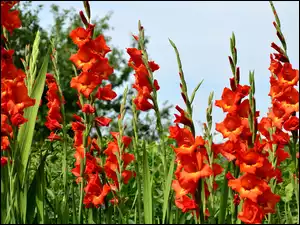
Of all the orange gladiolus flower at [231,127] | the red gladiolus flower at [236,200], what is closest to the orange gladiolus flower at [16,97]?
the orange gladiolus flower at [231,127]

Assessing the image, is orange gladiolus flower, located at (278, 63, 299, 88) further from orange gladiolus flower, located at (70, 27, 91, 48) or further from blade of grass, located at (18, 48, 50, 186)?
blade of grass, located at (18, 48, 50, 186)

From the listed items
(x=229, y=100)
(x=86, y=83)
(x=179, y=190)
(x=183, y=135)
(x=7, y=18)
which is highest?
(x=7, y=18)

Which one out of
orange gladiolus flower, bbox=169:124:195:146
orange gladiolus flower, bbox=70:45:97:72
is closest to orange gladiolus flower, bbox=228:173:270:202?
orange gladiolus flower, bbox=169:124:195:146

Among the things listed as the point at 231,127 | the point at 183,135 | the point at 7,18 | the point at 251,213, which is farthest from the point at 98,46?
the point at 251,213

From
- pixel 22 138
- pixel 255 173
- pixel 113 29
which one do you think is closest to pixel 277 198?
pixel 255 173

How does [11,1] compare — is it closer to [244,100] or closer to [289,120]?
[244,100]

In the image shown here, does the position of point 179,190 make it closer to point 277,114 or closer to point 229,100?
point 229,100

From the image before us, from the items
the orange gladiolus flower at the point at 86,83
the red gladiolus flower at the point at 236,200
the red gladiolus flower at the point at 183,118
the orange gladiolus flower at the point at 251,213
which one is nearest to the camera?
the red gladiolus flower at the point at 183,118

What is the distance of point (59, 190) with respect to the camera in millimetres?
5488

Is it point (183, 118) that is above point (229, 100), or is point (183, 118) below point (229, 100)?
below

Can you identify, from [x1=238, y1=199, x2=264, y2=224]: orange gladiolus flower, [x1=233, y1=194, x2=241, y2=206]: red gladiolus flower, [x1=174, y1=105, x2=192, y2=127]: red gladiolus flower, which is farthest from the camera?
[x1=233, y1=194, x2=241, y2=206]: red gladiolus flower

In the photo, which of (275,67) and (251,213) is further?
(275,67)

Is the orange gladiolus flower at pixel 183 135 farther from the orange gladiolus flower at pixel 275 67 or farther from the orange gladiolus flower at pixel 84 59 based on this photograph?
the orange gladiolus flower at pixel 275 67

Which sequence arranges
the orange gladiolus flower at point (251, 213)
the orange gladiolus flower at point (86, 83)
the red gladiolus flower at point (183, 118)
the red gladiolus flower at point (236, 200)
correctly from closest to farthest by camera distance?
the red gladiolus flower at point (183, 118), the orange gladiolus flower at point (251, 213), the orange gladiolus flower at point (86, 83), the red gladiolus flower at point (236, 200)
